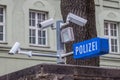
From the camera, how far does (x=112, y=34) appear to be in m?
24.7

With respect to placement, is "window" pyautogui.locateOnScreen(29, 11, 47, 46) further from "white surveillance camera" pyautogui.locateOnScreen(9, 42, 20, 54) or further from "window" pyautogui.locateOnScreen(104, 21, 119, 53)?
"white surveillance camera" pyautogui.locateOnScreen(9, 42, 20, 54)

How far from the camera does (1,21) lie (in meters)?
20.7

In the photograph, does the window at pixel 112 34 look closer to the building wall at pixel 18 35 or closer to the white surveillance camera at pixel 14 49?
the building wall at pixel 18 35

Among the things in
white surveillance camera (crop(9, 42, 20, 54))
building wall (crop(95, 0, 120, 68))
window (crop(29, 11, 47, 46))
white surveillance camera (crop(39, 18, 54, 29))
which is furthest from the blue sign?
building wall (crop(95, 0, 120, 68))

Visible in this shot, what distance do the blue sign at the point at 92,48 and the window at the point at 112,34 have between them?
57.1 ft

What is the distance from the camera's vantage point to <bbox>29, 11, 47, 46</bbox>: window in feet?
70.6

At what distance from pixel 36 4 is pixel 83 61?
12.0m

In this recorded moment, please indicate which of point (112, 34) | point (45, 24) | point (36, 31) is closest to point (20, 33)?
point (36, 31)

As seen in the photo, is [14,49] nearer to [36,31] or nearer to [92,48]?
[92,48]

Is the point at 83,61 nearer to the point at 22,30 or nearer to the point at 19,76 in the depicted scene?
the point at 19,76

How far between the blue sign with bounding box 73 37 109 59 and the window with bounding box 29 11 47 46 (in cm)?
1440

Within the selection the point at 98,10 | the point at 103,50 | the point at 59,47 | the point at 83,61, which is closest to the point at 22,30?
the point at 98,10

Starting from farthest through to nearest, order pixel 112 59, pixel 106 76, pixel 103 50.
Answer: pixel 112 59 → pixel 106 76 → pixel 103 50

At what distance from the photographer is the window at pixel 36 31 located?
848 inches
